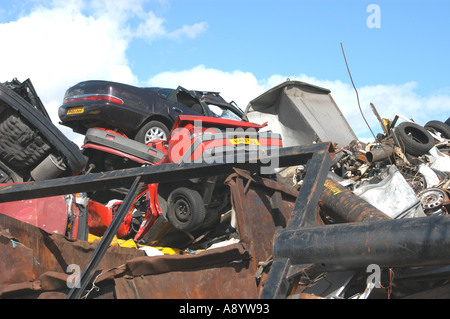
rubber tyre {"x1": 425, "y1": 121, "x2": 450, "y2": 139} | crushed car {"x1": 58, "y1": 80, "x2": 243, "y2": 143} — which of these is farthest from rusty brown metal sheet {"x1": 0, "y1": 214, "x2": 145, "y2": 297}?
rubber tyre {"x1": 425, "y1": 121, "x2": 450, "y2": 139}

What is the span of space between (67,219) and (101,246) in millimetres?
2277

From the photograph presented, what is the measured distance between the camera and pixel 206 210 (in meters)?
5.45

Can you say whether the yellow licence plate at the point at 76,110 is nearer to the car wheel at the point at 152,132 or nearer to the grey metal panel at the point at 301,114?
the car wheel at the point at 152,132

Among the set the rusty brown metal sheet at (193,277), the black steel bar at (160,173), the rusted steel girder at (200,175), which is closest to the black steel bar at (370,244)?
the rusted steel girder at (200,175)

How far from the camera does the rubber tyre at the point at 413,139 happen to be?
7.74 metres

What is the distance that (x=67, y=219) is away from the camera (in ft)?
14.9

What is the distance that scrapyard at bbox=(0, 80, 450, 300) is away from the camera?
5.96 ft

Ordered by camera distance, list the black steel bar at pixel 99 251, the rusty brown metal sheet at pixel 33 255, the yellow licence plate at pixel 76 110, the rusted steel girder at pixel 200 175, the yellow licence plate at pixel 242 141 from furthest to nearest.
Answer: the yellow licence plate at pixel 76 110, the yellow licence plate at pixel 242 141, the rusty brown metal sheet at pixel 33 255, the black steel bar at pixel 99 251, the rusted steel girder at pixel 200 175

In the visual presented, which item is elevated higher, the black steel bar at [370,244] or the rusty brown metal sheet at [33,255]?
the rusty brown metal sheet at [33,255]

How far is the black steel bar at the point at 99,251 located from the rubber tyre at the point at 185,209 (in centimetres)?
249

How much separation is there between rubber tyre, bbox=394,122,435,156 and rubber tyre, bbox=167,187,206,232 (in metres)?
4.04

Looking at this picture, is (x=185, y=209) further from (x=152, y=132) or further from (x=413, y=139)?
(x=413, y=139)
